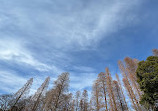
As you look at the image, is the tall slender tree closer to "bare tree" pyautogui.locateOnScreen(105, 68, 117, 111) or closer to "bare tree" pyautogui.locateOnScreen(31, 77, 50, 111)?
"bare tree" pyautogui.locateOnScreen(105, 68, 117, 111)

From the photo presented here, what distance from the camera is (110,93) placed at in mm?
12055

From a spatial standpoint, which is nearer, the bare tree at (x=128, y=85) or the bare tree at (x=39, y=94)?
the bare tree at (x=128, y=85)

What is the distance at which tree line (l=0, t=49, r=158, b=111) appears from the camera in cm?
766

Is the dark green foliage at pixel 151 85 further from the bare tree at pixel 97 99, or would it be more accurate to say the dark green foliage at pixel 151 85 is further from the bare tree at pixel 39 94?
the bare tree at pixel 39 94

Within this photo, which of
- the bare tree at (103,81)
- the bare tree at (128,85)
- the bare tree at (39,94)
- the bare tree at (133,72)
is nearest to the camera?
the bare tree at (128,85)

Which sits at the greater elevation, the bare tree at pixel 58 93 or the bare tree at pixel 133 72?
the bare tree at pixel 133 72

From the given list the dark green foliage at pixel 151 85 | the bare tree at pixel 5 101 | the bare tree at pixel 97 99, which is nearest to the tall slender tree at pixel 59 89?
the bare tree at pixel 97 99

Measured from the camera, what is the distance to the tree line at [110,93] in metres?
7.66

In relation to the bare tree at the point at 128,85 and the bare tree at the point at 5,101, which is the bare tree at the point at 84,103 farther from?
the bare tree at the point at 5,101

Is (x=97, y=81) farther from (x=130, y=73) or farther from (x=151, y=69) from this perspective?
(x=151, y=69)

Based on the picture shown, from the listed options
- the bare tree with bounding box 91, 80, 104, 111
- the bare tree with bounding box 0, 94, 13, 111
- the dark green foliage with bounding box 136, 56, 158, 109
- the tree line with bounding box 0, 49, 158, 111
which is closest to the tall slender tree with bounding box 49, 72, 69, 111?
the tree line with bounding box 0, 49, 158, 111

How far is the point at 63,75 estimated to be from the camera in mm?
14656

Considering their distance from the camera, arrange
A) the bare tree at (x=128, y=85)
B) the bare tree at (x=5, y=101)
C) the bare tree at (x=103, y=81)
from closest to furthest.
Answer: the bare tree at (x=128, y=85) < the bare tree at (x=103, y=81) < the bare tree at (x=5, y=101)

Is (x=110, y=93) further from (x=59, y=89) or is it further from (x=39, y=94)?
(x=39, y=94)
